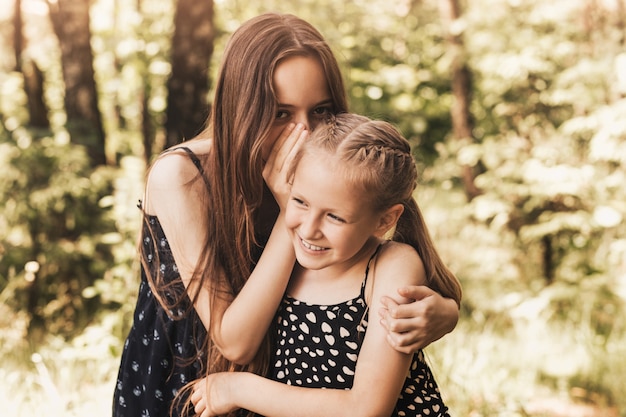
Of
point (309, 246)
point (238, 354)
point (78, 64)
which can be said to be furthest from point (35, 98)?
point (309, 246)

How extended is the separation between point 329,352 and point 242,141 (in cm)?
60

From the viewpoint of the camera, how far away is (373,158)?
1.65 meters

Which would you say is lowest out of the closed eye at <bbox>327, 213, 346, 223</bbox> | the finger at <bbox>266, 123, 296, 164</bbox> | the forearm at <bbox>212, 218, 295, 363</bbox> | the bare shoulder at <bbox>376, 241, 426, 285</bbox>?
the forearm at <bbox>212, 218, 295, 363</bbox>

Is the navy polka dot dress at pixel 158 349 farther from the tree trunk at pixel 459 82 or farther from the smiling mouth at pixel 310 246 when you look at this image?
the tree trunk at pixel 459 82

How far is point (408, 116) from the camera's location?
9.27 metres

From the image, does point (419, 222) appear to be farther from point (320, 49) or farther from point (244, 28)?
point (244, 28)

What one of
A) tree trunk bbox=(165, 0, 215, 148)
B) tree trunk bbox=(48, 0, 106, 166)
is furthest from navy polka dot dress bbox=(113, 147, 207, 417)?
tree trunk bbox=(48, 0, 106, 166)

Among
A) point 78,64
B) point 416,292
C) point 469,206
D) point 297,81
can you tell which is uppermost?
point 297,81

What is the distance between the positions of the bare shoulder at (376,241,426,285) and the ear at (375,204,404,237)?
0.04 metres

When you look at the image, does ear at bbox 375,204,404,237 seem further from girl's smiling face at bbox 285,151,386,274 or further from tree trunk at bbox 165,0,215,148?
tree trunk at bbox 165,0,215,148

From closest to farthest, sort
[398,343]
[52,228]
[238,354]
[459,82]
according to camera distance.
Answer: [398,343] → [238,354] → [52,228] → [459,82]

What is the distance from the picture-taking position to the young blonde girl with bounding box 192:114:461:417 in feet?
5.36

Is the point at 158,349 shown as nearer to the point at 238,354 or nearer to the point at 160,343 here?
the point at 160,343

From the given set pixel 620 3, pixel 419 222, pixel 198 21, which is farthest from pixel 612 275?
pixel 419 222
